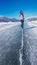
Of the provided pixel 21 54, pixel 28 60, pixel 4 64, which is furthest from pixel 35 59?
pixel 4 64

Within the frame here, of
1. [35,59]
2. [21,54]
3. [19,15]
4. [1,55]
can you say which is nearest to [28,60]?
[35,59]

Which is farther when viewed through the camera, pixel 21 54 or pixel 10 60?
pixel 21 54

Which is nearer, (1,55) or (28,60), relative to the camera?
(28,60)

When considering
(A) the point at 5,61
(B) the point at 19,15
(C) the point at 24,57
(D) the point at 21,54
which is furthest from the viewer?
(B) the point at 19,15

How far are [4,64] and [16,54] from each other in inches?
45.4

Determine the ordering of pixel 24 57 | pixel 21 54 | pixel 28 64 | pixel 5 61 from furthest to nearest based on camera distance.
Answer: pixel 21 54
pixel 24 57
pixel 5 61
pixel 28 64

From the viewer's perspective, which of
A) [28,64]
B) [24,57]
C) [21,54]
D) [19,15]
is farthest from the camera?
[19,15]

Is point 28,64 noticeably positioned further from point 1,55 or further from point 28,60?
point 1,55

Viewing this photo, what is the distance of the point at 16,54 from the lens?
19.6ft

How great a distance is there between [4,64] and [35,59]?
1.13 metres

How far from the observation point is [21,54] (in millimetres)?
5980

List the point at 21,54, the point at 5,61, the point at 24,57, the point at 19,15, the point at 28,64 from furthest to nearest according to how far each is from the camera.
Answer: the point at 19,15 < the point at 21,54 < the point at 24,57 < the point at 5,61 < the point at 28,64

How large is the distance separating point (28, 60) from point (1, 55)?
3.70 feet

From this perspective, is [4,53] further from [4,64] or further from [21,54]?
[4,64]
